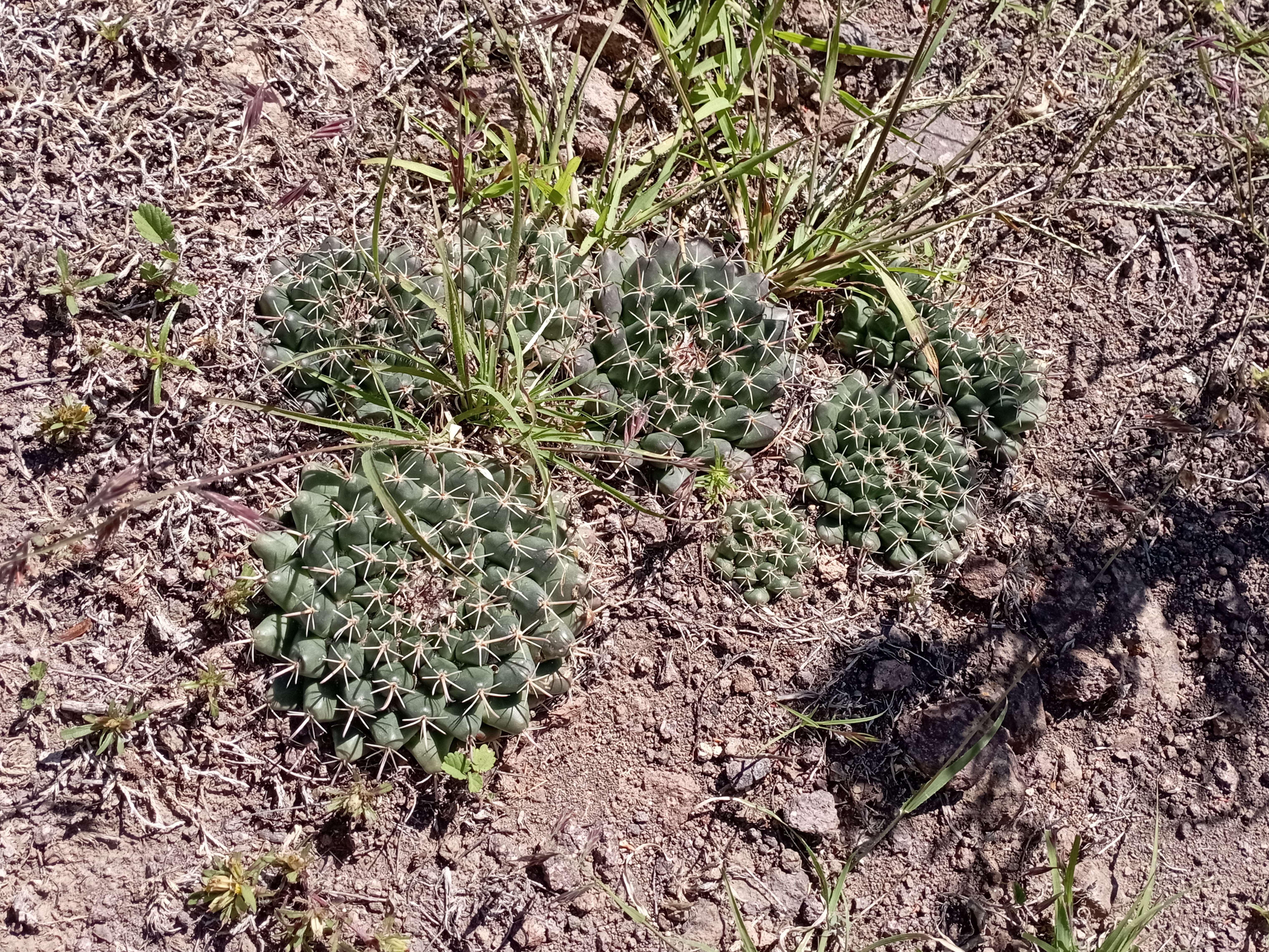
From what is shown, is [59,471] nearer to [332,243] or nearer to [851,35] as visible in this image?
[332,243]

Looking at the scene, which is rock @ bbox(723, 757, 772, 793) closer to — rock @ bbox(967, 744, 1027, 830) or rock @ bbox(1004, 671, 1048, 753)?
rock @ bbox(967, 744, 1027, 830)

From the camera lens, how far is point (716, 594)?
2.80 m

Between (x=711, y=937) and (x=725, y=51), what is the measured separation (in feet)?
10.0

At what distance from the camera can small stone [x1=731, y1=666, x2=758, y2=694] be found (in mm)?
2742

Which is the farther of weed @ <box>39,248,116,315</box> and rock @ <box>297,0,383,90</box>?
rock @ <box>297,0,383,90</box>

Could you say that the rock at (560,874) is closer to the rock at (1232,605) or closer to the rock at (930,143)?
the rock at (1232,605)

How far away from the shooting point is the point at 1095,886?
2809 millimetres

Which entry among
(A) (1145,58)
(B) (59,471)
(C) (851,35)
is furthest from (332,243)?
(A) (1145,58)

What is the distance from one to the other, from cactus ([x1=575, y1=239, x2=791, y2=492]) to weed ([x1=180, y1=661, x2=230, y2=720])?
1.33 m

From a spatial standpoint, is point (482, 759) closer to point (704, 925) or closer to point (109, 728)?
point (704, 925)

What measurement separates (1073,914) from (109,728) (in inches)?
117

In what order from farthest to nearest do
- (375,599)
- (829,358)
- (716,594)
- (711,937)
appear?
(829,358), (716,594), (711,937), (375,599)

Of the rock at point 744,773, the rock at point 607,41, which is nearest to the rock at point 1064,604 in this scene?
the rock at point 744,773

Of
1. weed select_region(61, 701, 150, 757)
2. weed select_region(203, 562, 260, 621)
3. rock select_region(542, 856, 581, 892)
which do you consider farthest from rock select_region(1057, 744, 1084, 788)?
weed select_region(61, 701, 150, 757)
